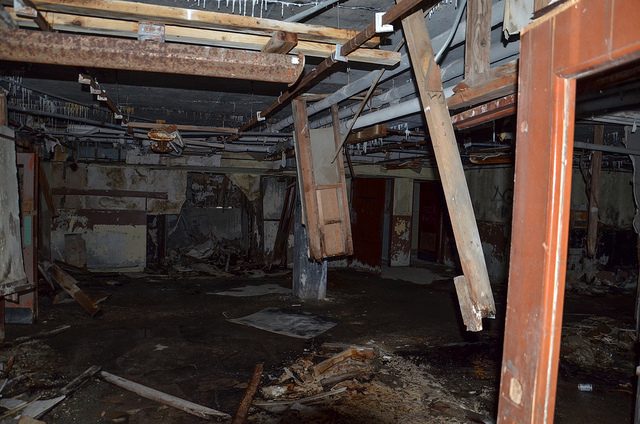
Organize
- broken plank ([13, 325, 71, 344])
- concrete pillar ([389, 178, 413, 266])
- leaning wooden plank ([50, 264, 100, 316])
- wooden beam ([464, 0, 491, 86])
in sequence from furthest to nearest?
concrete pillar ([389, 178, 413, 266]) < leaning wooden plank ([50, 264, 100, 316]) < broken plank ([13, 325, 71, 344]) < wooden beam ([464, 0, 491, 86])

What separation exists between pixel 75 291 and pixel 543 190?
23.8 feet

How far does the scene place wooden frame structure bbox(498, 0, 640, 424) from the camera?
1.18 meters

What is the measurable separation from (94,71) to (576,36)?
440 centimetres

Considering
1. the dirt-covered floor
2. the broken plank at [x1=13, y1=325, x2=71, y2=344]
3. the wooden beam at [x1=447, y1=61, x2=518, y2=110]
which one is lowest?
the dirt-covered floor

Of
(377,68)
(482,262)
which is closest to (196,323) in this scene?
(377,68)

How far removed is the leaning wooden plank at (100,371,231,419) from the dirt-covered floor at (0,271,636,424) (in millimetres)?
57

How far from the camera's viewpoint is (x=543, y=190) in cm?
125

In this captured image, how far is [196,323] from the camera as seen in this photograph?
6.19 meters

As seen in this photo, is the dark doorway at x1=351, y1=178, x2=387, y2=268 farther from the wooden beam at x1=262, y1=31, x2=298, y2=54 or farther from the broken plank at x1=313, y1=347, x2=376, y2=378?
the wooden beam at x1=262, y1=31, x2=298, y2=54

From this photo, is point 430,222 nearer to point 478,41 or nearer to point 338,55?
point 338,55

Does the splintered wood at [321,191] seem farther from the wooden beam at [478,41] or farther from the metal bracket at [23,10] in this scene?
the metal bracket at [23,10]

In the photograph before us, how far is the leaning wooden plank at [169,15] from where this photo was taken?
8.14 ft

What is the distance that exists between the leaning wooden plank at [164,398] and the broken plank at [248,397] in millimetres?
125

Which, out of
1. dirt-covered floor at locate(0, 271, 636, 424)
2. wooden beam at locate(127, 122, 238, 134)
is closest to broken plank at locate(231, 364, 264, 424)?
dirt-covered floor at locate(0, 271, 636, 424)
